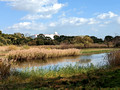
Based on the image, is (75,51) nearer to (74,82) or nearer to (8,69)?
(8,69)

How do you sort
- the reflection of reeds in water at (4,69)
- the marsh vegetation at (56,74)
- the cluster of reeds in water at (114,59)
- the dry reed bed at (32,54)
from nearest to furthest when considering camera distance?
1. the marsh vegetation at (56,74)
2. the reflection of reeds in water at (4,69)
3. the cluster of reeds in water at (114,59)
4. the dry reed bed at (32,54)

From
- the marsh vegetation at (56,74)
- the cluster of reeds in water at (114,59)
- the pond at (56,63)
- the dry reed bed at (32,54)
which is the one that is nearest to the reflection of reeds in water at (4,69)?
the marsh vegetation at (56,74)

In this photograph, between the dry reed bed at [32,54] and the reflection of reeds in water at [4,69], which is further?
the dry reed bed at [32,54]

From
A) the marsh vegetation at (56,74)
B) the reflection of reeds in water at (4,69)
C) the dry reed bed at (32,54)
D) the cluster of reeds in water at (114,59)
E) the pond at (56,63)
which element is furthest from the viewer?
Answer: the dry reed bed at (32,54)

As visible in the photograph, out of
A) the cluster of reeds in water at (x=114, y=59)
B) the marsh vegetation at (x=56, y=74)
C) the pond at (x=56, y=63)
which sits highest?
the cluster of reeds in water at (x=114, y=59)

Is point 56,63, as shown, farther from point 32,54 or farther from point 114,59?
point 114,59

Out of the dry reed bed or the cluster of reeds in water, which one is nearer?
the cluster of reeds in water

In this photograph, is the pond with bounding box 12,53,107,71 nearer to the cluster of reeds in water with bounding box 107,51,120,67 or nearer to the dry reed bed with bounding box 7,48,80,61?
the cluster of reeds in water with bounding box 107,51,120,67

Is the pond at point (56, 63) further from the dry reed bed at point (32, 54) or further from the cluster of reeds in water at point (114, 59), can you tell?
the dry reed bed at point (32, 54)

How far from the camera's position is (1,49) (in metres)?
26.7

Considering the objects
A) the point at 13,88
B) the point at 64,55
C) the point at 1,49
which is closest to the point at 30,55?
the point at 64,55

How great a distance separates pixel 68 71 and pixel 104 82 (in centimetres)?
305

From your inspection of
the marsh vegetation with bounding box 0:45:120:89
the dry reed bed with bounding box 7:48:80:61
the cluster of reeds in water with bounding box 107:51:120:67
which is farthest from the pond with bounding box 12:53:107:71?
the dry reed bed with bounding box 7:48:80:61

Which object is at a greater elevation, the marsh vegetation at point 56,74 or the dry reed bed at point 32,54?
Answer: the dry reed bed at point 32,54
